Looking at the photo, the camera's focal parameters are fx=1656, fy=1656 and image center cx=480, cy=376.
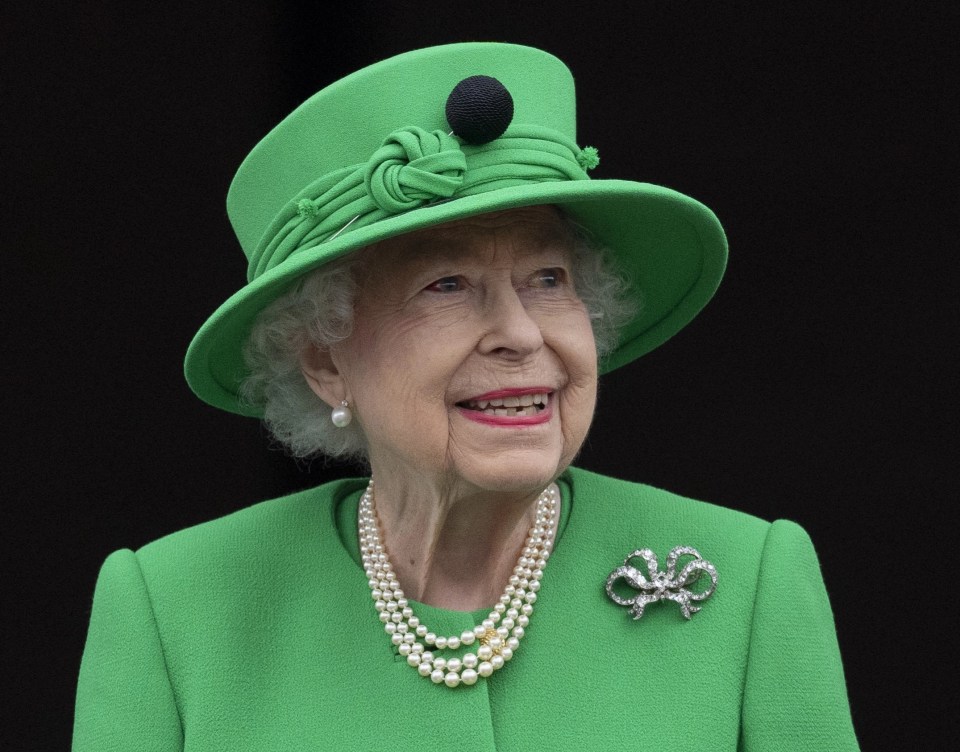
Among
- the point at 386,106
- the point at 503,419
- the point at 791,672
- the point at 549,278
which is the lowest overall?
the point at 791,672

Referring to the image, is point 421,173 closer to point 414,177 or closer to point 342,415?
point 414,177

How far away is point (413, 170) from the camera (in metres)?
2.46

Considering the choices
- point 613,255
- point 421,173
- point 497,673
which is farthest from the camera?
point 613,255

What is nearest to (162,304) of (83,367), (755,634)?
(83,367)

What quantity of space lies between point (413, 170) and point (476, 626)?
78 centimetres

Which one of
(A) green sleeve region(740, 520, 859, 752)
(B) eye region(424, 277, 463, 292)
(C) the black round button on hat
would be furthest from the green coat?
(C) the black round button on hat

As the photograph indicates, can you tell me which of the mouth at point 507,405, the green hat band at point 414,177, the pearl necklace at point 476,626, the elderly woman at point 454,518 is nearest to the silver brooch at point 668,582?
the elderly woman at point 454,518

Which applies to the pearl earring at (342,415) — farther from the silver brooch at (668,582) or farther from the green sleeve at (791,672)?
the green sleeve at (791,672)

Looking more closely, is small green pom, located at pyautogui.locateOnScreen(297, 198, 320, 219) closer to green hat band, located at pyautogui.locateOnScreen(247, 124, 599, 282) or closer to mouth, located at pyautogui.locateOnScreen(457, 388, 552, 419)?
green hat band, located at pyautogui.locateOnScreen(247, 124, 599, 282)

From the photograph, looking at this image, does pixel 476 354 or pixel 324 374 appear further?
pixel 324 374

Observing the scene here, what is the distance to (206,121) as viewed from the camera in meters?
3.84

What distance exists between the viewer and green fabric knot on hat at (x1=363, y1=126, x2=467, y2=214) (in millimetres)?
2465

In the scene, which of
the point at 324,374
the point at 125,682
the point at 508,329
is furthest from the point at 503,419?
the point at 125,682

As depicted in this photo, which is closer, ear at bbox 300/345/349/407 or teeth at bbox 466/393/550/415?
teeth at bbox 466/393/550/415
